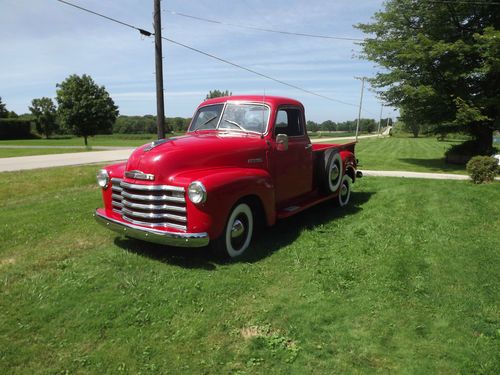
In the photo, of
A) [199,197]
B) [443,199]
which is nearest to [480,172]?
[443,199]

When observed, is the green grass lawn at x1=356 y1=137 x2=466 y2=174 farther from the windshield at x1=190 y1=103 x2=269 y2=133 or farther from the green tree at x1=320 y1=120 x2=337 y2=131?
the green tree at x1=320 y1=120 x2=337 y2=131

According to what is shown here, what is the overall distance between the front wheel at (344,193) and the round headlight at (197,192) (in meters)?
4.01

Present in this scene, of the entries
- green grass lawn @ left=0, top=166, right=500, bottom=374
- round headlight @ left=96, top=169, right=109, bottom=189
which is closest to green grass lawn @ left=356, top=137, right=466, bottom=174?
green grass lawn @ left=0, top=166, right=500, bottom=374

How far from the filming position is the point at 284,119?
19.1ft

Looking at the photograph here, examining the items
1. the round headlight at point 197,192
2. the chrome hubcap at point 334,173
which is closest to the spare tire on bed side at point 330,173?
the chrome hubcap at point 334,173

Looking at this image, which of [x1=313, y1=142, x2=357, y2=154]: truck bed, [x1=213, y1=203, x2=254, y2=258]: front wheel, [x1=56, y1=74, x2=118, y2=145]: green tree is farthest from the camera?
[x1=56, y1=74, x2=118, y2=145]: green tree

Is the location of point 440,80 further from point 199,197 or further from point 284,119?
point 199,197

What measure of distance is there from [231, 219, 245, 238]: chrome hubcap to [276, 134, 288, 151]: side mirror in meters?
1.30

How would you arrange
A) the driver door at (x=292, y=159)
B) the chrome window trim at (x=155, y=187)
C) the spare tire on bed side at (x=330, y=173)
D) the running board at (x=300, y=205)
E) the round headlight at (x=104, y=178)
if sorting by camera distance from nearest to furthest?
the chrome window trim at (x=155, y=187), the round headlight at (x=104, y=178), the running board at (x=300, y=205), the driver door at (x=292, y=159), the spare tire on bed side at (x=330, y=173)

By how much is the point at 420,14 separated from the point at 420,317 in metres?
17.1

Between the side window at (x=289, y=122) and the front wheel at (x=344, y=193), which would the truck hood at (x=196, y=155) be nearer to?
the side window at (x=289, y=122)

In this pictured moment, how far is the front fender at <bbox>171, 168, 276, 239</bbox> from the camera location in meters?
4.05

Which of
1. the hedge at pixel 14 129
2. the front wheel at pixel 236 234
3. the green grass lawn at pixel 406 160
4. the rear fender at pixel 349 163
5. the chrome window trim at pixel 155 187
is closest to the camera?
the chrome window trim at pixel 155 187

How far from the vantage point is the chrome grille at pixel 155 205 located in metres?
4.12
